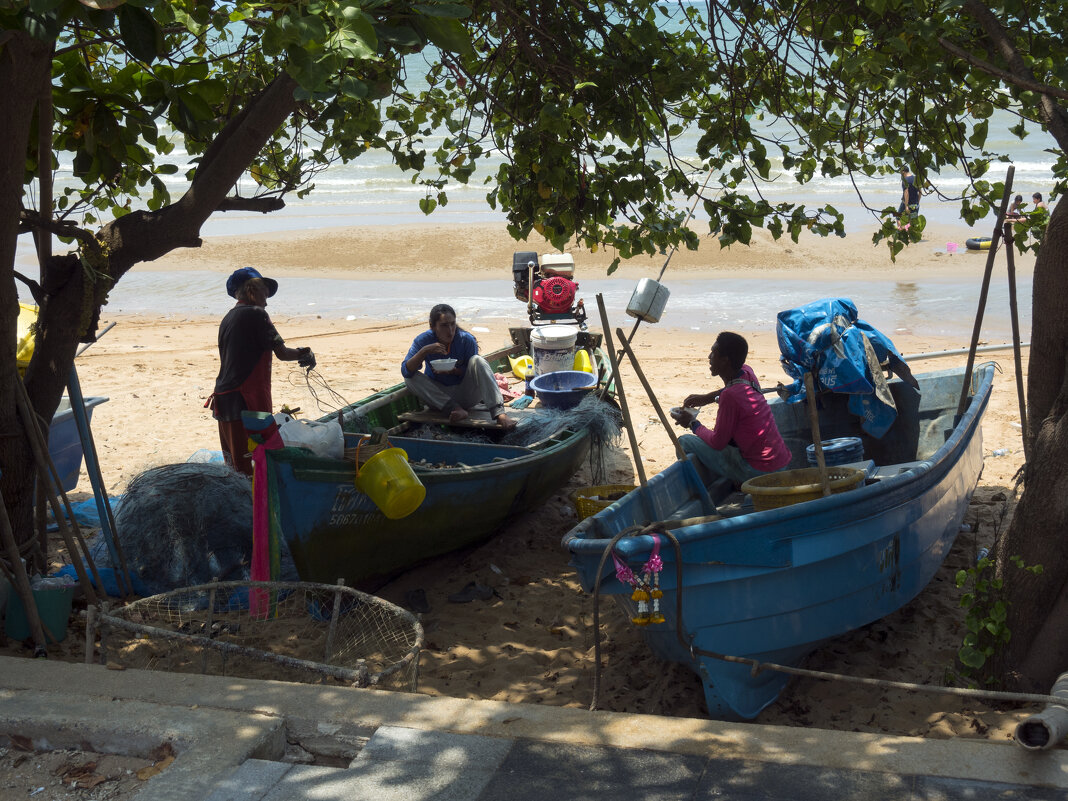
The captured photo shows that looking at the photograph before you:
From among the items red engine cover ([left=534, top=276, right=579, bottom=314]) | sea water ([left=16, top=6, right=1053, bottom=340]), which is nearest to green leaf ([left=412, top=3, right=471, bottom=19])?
sea water ([left=16, top=6, right=1053, bottom=340])

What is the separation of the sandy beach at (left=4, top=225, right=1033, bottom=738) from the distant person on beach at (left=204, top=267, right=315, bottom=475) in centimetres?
60

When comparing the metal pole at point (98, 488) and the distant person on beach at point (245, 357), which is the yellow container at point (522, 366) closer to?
the distant person on beach at point (245, 357)

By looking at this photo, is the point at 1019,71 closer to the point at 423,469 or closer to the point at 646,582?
the point at 646,582

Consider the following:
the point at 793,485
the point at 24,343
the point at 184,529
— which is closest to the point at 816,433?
the point at 793,485

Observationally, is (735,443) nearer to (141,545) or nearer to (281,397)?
(141,545)

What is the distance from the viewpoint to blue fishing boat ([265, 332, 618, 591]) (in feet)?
17.8

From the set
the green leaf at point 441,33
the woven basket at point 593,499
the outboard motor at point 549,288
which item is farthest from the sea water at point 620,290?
the green leaf at point 441,33

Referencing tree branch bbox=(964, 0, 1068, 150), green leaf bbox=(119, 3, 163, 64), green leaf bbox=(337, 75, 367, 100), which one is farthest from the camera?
tree branch bbox=(964, 0, 1068, 150)

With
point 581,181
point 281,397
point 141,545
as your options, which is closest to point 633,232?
point 581,181

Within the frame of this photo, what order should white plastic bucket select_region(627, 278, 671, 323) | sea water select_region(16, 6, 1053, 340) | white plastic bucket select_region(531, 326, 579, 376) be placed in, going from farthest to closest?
sea water select_region(16, 6, 1053, 340) → white plastic bucket select_region(531, 326, 579, 376) → white plastic bucket select_region(627, 278, 671, 323)

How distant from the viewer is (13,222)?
16.3 ft

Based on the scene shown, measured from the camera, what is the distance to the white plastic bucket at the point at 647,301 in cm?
532

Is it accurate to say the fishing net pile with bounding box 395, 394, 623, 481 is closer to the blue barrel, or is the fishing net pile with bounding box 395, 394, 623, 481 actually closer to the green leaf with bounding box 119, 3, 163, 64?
the blue barrel

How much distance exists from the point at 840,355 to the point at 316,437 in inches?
137
